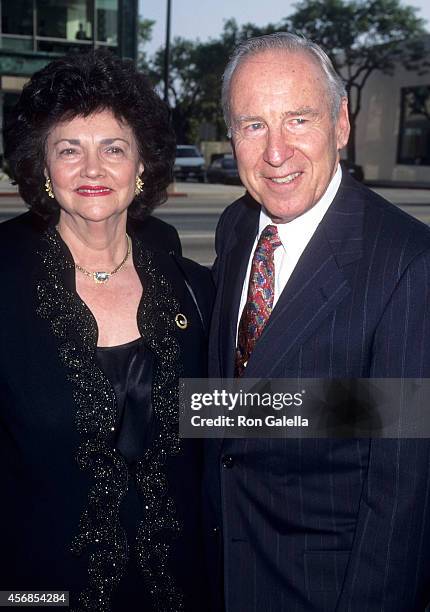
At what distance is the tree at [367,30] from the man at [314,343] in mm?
42658

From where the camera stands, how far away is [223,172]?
108 ft

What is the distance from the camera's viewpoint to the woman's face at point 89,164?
2.54 meters

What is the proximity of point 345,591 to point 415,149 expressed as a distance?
148 ft

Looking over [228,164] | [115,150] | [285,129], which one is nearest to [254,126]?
[285,129]

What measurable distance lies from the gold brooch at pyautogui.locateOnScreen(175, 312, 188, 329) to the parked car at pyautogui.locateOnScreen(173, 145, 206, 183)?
3121cm

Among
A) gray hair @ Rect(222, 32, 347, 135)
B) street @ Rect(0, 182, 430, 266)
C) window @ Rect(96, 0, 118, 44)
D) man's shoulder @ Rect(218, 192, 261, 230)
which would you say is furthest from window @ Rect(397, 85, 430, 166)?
gray hair @ Rect(222, 32, 347, 135)

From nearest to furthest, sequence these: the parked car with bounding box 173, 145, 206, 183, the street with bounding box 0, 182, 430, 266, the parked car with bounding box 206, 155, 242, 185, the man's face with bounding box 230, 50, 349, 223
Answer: the man's face with bounding box 230, 50, 349, 223 → the street with bounding box 0, 182, 430, 266 → the parked car with bounding box 206, 155, 242, 185 → the parked car with bounding box 173, 145, 206, 183

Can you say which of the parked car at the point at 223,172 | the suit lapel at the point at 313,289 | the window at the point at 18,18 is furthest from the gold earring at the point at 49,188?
the parked car at the point at 223,172

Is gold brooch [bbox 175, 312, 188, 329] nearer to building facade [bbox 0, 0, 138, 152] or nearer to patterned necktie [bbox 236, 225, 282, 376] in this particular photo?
patterned necktie [bbox 236, 225, 282, 376]

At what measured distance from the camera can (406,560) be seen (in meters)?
2.01

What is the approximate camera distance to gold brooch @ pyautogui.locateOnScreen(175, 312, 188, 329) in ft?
8.93

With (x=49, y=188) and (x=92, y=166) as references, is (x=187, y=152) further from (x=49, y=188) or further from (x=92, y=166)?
(x=92, y=166)

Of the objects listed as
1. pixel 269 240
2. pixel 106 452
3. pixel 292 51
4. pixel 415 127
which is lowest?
pixel 106 452

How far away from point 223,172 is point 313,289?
31.3 meters
